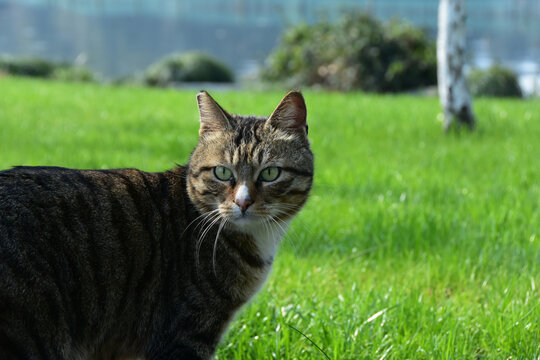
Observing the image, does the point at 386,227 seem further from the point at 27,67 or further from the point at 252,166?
the point at 27,67

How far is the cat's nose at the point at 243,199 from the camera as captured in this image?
2963mm

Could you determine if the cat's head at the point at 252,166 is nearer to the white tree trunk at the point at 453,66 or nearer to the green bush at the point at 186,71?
the white tree trunk at the point at 453,66

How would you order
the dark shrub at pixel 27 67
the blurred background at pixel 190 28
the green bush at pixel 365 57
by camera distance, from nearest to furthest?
the green bush at pixel 365 57 → the dark shrub at pixel 27 67 → the blurred background at pixel 190 28

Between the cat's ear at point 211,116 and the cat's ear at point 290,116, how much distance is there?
225mm

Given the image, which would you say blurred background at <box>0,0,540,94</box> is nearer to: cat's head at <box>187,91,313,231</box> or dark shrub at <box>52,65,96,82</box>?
dark shrub at <box>52,65,96,82</box>

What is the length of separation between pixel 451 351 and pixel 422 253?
4.87 ft

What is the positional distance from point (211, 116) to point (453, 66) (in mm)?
6511

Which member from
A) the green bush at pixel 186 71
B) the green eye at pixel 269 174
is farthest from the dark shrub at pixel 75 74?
the green eye at pixel 269 174

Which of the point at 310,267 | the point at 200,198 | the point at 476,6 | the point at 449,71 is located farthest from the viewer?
the point at 476,6

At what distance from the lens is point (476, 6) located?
30.4 meters

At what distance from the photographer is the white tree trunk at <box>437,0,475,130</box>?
8.80 metres

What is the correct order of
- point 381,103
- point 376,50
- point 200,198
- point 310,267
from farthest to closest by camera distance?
point 376,50 → point 381,103 → point 310,267 → point 200,198

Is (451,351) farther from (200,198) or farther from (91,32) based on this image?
(91,32)

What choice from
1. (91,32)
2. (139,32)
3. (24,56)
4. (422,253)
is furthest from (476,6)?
(422,253)
